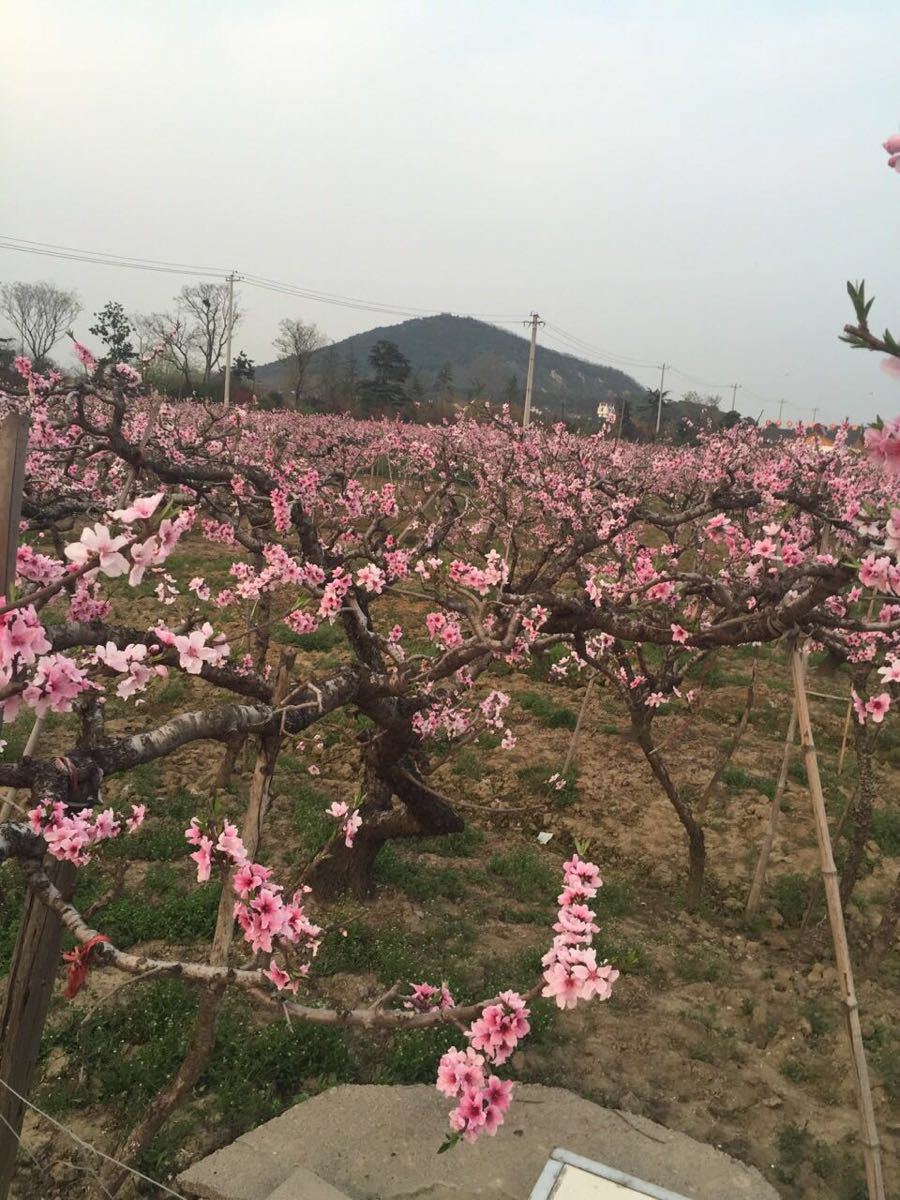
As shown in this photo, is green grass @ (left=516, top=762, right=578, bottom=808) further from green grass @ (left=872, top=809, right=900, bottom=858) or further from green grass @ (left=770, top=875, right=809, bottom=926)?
green grass @ (left=872, top=809, right=900, bottom=858)

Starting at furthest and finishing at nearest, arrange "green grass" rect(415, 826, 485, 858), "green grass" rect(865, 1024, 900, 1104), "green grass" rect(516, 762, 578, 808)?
1. "green grass" rect(516, 762, 578, 808)
2. "green grass" rect(415, 826, 485, 858)
3. "green grass" rect(865, 1024, 900, 1104)

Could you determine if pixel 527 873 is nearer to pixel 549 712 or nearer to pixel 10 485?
pixel 549 712

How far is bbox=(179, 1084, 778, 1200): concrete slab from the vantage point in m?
3.16

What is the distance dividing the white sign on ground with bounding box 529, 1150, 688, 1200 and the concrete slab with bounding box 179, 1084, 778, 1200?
50 centimetres

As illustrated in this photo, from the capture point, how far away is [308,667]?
30.5 feet

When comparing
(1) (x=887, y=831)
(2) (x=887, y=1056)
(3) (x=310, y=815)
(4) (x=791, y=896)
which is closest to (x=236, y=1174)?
(3) (x=310, y=815)

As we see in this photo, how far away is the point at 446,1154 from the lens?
335cm

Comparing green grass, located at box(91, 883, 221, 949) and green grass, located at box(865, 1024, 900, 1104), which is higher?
green grass, located at box(865, 1024, 900, 1104)

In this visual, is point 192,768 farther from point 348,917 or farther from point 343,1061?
point 343,1061

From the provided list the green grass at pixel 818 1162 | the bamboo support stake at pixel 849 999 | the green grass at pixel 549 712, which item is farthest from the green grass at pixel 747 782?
the bamboo support stake at pixel 849 999

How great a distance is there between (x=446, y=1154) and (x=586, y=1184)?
881 millimetres

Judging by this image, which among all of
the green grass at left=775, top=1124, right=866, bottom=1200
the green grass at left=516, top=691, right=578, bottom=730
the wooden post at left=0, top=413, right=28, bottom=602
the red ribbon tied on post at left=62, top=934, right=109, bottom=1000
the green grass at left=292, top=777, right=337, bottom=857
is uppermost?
the wooden post at left=0, top=413, right=28, bottom=602

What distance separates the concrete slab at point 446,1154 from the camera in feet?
10.4

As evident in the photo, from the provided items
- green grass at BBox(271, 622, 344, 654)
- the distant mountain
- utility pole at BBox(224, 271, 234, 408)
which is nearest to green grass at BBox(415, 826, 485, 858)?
green grass at BBox(271, 622, 344, 654)
